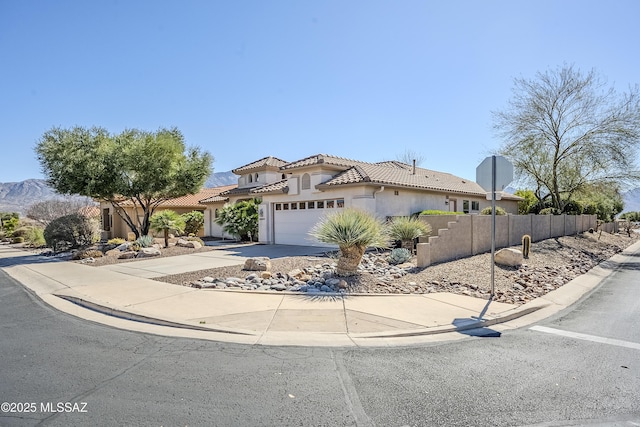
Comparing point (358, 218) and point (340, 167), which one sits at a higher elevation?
point (340, 167)

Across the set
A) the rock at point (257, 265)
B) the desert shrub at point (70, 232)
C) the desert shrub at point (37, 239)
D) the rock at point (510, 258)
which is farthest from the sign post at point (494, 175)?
the desert shrub at point (37, 239)

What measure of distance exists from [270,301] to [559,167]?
2433 centimetres

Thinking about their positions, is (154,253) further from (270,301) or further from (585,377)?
(585,377)

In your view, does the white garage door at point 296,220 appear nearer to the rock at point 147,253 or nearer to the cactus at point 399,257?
the cactus at point 399,257

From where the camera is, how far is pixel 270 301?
322 inches

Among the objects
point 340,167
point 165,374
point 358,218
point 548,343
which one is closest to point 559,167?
point 340,167

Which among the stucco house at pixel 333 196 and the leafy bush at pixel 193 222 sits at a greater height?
Result: the stucco house at pixel 333 196

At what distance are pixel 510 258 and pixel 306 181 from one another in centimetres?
1147

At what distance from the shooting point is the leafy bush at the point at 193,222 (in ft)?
101

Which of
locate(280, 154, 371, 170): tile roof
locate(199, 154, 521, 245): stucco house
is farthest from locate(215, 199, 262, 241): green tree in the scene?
locate(280, 154, 371, 170): tile roof

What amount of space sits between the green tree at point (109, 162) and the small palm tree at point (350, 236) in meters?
13.4

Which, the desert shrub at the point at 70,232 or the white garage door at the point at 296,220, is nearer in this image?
the white garage door at the point at 296,220

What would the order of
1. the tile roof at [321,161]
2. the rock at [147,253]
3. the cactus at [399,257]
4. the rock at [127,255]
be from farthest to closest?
the tile roof at [321,161], the rock at [147,253], the rock at [127,255], the cactus at [399,257]

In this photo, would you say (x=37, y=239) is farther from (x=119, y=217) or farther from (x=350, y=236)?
(x=350, y=236)
